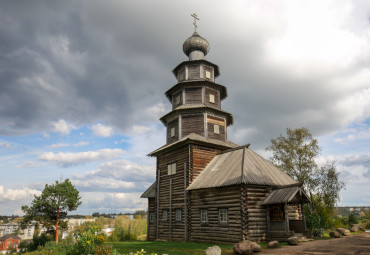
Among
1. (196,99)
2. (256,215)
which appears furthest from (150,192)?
(256,215)

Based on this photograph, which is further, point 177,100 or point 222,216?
point 177,100

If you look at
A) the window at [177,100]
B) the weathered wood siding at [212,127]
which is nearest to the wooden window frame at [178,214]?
the weathered wood siding at [212,127]

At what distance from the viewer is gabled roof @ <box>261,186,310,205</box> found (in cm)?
1698

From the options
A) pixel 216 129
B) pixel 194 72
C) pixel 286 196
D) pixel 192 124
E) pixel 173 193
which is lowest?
pixel 286 196

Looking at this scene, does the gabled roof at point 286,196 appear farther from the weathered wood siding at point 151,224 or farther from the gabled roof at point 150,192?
the gabled roof at point 150,192

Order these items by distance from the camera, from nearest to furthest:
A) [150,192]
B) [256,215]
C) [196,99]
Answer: [256,215] → [196,99] → [150,192]

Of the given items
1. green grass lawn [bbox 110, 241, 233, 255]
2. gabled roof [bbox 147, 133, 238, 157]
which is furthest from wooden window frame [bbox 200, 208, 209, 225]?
gabled roof [bbox 147, 133, 238, 157]

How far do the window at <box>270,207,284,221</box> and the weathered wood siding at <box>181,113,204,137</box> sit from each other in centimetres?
946

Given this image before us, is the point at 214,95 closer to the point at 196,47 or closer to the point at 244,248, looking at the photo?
the point at 196,47

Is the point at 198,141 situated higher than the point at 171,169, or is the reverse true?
the point at 198,141

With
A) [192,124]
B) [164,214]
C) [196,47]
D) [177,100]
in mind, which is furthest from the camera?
[196,47]

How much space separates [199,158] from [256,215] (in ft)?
24.6

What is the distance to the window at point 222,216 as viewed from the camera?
19.0m

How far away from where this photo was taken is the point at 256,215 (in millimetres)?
18141
